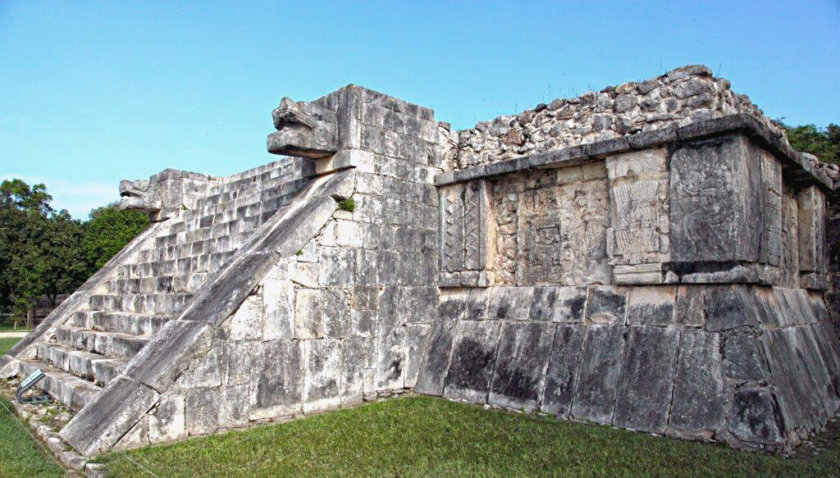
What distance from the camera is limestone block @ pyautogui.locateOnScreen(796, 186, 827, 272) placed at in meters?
6.95

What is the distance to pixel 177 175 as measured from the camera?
9914 mm

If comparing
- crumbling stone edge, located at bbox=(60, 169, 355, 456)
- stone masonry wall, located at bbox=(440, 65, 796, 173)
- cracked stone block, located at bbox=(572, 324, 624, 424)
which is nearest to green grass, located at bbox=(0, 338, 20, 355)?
crumbling stone edge, located at bbox=(60, 169, 355, 456)

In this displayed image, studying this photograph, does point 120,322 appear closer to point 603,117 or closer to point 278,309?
point 278,309

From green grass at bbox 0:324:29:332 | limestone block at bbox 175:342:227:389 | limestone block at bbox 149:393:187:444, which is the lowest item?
green grass at bbox 0:324:29:332

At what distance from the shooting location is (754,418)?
14.8ft

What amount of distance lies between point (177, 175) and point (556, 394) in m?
7.49

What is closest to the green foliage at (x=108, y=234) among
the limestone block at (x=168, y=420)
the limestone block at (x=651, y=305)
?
the limestone block at (x=168, y=420)

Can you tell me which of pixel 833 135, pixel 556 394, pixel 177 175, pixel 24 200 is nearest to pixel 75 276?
pixel 24 200

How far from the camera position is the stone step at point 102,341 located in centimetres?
622

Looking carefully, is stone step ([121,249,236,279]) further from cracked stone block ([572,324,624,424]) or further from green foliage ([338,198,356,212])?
cracked stone block ([572,324,624,424])

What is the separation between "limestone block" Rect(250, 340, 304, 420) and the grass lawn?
160 cm

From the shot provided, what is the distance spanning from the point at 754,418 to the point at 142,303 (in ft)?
22.9

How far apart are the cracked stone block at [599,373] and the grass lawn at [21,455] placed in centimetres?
439

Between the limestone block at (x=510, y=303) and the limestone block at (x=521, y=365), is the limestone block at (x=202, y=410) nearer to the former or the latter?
the limestone block at (x=521, y=365)
